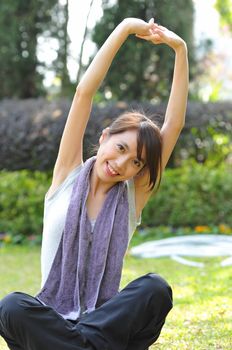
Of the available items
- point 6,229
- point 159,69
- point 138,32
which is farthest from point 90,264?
point 159,69

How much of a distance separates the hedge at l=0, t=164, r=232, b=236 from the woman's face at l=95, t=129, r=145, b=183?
15.5ft

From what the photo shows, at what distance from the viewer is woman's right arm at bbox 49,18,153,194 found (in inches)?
115

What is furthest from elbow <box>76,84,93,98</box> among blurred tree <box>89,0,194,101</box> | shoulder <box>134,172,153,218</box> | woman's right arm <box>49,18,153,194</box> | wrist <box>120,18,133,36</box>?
blurred tree <box>89,0,194,101</box>

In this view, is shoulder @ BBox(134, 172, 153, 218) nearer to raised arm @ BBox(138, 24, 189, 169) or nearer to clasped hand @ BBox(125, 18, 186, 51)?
raised arm @ BBox(138, 24, 189, 169)

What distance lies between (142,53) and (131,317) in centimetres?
683

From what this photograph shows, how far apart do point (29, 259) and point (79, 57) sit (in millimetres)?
3748

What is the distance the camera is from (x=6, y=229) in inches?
301

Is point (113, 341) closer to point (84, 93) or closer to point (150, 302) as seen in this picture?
point (150, 302)

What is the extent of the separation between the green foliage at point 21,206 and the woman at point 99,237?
4.58 metres

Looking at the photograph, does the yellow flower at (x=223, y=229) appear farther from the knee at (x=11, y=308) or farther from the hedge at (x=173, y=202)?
the knee at (x=11, y=308)

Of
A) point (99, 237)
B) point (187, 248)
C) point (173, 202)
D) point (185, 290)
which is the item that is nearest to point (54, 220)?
point (99, 237)

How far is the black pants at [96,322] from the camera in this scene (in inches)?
104

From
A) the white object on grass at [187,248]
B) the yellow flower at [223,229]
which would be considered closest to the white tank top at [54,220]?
the white object on grass at [187,248]

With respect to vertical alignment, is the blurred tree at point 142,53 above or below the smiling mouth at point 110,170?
below
